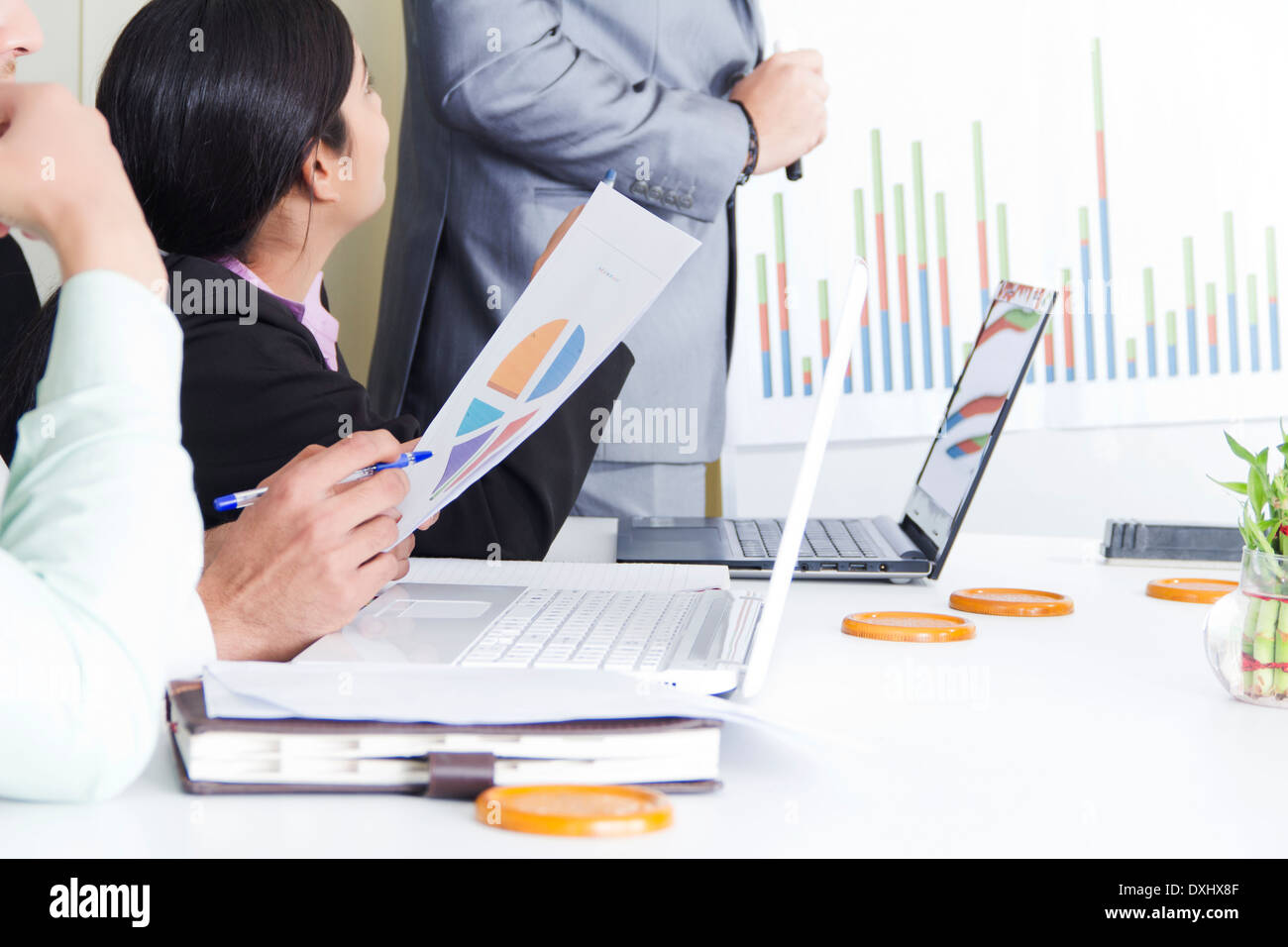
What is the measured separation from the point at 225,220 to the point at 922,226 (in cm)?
158

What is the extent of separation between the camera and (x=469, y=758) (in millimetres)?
383

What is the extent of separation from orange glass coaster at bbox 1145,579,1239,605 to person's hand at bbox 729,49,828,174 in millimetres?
793

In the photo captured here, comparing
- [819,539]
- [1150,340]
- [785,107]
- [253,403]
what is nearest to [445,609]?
[253,403]

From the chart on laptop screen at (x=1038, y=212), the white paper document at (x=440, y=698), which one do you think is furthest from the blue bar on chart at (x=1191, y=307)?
the white paper document at (x=440, y=698)

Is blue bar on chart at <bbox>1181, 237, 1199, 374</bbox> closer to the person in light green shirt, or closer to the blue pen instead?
the blue pen

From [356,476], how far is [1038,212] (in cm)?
188

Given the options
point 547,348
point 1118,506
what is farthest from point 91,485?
point 1118,506

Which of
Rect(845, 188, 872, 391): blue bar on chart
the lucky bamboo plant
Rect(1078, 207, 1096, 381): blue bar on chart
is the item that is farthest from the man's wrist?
Rect(1078, 207, 1096, 381): blue bar on chart

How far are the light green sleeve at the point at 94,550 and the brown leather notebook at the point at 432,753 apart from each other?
0.03m

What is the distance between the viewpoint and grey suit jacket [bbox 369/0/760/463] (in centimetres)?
136

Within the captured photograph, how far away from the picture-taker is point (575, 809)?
0.36m
